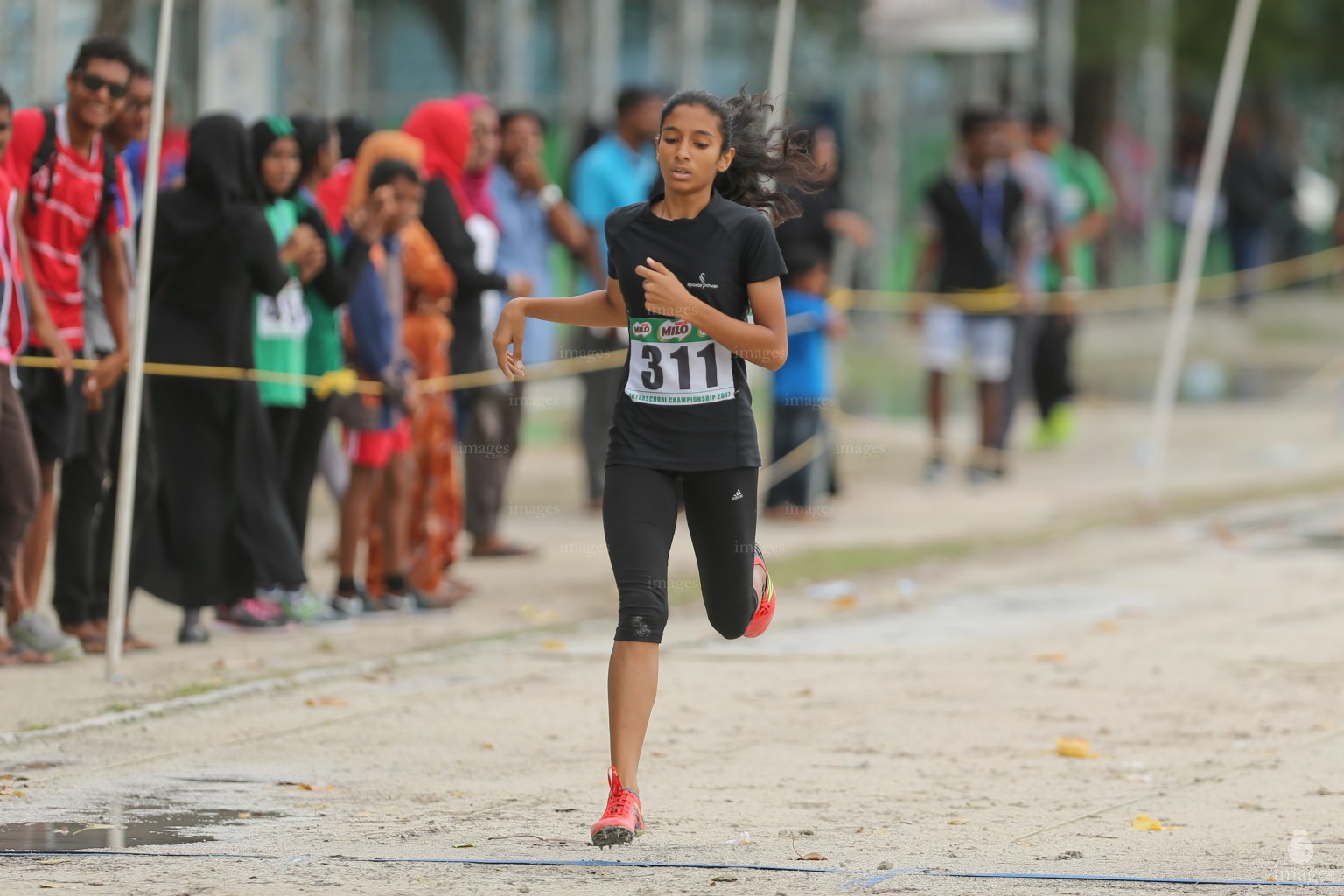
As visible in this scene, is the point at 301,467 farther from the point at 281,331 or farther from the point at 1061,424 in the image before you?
the point at 1061,424

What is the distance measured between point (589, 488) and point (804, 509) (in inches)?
46.8

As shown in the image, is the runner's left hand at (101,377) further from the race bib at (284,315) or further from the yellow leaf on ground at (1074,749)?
the yellow leaf on ground at (1074,749)

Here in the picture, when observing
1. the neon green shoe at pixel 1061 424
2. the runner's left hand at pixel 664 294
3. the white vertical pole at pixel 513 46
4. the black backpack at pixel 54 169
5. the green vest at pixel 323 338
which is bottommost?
the neon green shoe at pixel 1061 424

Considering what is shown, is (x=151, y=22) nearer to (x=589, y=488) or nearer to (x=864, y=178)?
(x=864, y=178)

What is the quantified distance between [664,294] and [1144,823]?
179 cm

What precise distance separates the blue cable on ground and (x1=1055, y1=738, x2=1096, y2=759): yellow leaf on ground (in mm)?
1532

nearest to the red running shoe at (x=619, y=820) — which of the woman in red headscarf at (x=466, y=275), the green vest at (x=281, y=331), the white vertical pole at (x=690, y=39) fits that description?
the green vest at (x=281, y=331)

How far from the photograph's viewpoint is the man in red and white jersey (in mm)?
7484

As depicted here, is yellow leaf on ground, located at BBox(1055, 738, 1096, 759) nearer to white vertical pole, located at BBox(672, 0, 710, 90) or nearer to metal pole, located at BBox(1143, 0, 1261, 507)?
metal pole, located at BBox(1143, 0, 1261, 507)

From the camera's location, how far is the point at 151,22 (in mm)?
24188

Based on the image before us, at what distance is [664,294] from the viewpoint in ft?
17.5

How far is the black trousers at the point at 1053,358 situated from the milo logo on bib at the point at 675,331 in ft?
33.7

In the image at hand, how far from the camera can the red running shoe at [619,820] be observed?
16.9ft

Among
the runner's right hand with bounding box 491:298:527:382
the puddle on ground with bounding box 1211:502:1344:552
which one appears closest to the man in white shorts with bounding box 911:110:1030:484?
the puddle on ground with bounding box 1211:502:1344:552
